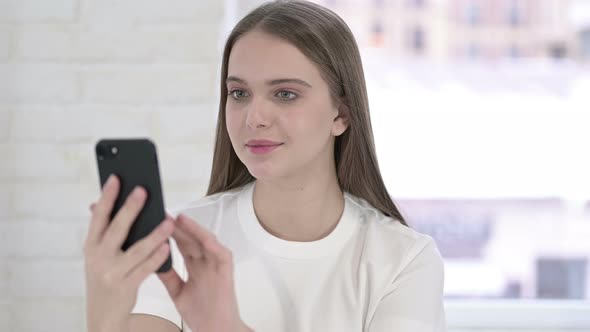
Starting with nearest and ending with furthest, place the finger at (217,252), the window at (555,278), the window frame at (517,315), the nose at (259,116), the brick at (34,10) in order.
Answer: the finger at (217,252) < the nose at (259,116) < the brick at (34,10) < the window frame at (517,315) < the window at (555,278)

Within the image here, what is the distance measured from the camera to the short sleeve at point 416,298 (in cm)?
158

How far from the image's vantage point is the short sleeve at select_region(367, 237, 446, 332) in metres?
1.58

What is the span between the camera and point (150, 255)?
42.4 inches

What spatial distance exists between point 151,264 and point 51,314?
1176 millimetres

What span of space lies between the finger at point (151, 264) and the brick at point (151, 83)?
3.50 feet

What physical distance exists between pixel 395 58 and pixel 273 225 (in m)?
0.92

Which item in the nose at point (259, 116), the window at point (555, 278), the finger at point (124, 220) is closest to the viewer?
the finger at point (124, 220)

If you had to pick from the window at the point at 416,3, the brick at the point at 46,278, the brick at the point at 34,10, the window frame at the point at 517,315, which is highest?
the brick at the point at 34,10

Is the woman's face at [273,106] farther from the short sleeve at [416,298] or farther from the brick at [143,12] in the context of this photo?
the brick at [143,12]

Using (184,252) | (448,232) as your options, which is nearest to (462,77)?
(448,232)

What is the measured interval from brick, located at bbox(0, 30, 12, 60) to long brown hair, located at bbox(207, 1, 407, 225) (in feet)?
2.40

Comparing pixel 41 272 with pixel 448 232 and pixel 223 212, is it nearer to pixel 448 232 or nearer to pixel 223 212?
pixel 223 212

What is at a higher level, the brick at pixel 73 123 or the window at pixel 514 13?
the window at pixel 514 13

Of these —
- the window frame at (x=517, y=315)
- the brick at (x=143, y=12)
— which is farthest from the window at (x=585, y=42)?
the brick at (x=143, y=12)
